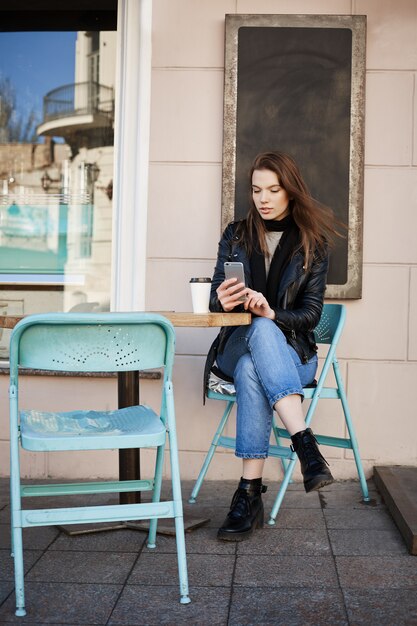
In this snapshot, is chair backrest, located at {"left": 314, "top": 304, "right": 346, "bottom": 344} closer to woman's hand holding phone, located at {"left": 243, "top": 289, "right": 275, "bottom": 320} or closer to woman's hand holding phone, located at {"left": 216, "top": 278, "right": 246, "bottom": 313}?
woman's hand holding phone, located at {"left": 243, "top": 289, "right": 275, "bottom": 320}

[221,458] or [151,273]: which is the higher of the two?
[151,273]

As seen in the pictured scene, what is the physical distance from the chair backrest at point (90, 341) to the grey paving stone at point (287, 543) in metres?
0.90

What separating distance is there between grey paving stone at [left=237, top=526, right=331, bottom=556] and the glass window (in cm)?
169

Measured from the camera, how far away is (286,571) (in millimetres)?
2840

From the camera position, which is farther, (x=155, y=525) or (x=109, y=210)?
(x=109, y=210)

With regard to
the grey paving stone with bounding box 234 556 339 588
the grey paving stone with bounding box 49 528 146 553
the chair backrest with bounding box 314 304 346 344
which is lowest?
the grey paving stone with bounding box 49 528 146 553

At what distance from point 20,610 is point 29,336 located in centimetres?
76

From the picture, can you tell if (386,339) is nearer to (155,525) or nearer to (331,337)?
(331,337)

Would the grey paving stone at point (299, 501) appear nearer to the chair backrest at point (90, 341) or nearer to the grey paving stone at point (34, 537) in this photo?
the grey paving stone at point (34, 537)

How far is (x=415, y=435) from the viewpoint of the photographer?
423 cm

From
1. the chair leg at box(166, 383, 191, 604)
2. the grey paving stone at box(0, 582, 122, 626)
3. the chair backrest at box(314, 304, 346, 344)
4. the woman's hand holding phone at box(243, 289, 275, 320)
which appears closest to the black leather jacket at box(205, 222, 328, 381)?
the woman's hand holding phone at box(243, 289, 275, 320)

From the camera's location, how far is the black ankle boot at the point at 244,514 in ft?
10.4

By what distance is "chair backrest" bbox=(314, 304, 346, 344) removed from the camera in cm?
379

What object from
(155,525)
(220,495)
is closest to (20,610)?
(155,525)
